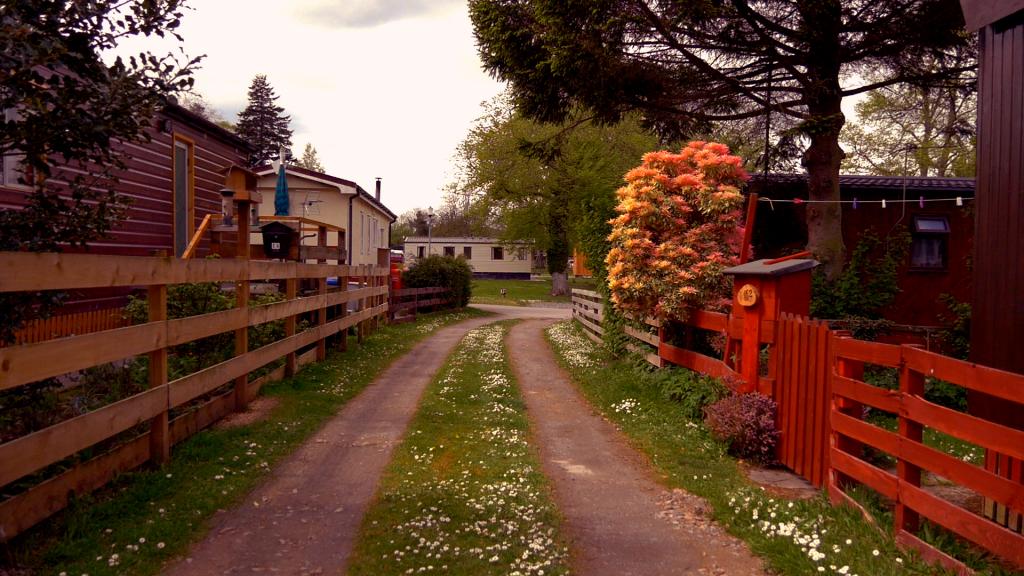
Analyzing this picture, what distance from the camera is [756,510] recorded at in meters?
4.79

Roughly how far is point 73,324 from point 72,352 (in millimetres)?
6040

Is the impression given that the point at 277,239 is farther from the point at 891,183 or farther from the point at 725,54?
the point at 891,183

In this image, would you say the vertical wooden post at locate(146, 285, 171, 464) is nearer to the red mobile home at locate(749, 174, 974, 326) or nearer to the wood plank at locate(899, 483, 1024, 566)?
the wood plank at locate(899, 483, 1024, 566)

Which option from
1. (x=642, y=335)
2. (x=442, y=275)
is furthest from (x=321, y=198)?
(x=642, y=335)

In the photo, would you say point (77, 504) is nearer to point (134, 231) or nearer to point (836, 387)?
point (836, 387)

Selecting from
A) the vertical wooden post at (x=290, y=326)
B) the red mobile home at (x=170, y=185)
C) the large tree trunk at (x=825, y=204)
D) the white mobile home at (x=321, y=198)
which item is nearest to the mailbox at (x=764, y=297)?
the large tree trunk at (x=825, y=204)

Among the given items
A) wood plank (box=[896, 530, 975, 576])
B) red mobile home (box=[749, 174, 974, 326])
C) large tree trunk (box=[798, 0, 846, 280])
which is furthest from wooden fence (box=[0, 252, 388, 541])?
red mobile home (box=[749, 174, 974, 326])

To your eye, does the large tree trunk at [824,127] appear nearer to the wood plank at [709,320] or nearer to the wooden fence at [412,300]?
the wood plank at [709,320]

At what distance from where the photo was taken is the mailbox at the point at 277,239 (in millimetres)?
11398

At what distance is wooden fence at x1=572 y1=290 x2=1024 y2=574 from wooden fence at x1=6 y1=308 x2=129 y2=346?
24.6 feet

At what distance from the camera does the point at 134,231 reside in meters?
11.9

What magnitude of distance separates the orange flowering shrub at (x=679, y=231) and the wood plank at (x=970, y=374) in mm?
4675

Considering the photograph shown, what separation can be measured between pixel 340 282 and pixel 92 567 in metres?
8.95

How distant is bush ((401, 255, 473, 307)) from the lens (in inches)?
976
